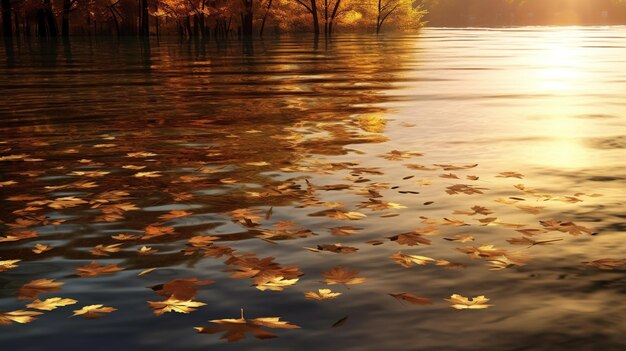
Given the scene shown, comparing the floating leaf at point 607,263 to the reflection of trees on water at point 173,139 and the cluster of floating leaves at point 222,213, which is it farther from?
the reflection of trees on water at point 173,139

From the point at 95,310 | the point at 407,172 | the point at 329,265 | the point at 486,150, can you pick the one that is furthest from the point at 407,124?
the point at 95,310

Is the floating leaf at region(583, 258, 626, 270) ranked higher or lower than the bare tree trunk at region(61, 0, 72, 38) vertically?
lower

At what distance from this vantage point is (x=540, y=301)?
4.96 metres

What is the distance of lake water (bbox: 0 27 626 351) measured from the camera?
4.59m

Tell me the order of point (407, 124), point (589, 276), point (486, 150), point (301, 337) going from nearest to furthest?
point (301, 337) < point (589, 276) < point (486, 150) < point (407, 124)

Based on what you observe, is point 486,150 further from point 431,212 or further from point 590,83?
point 590,83

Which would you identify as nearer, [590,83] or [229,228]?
[229,228]

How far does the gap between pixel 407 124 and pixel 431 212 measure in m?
6.36

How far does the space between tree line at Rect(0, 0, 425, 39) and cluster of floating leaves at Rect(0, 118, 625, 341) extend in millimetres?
54644

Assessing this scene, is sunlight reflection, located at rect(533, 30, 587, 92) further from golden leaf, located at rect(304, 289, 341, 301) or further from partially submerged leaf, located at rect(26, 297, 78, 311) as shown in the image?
partially submerged leaf, located at rect(26, 297, 78, 311)

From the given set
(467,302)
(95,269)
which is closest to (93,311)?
(95,269)

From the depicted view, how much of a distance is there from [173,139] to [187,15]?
2392 inches

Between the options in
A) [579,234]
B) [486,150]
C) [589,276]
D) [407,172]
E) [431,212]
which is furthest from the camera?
[486,150]

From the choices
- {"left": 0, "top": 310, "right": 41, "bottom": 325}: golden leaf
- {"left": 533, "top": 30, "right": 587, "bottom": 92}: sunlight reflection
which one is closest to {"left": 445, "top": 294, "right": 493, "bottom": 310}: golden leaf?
{"left": 0, "top": 310, "right": 41, "bottom": 325}: golden leaf
